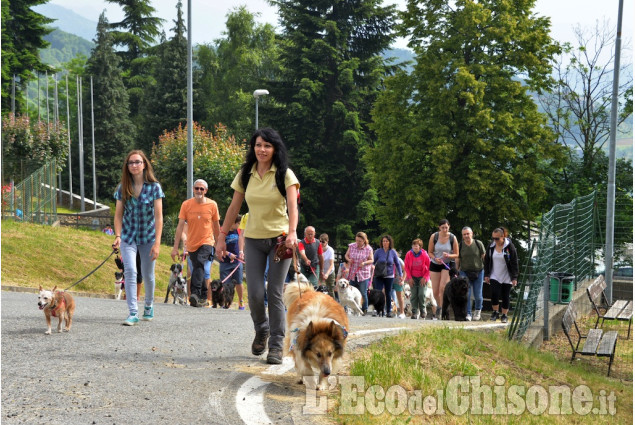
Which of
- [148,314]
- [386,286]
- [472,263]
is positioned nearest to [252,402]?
[148,314]

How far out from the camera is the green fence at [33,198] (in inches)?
1218

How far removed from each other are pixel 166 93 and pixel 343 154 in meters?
22.8

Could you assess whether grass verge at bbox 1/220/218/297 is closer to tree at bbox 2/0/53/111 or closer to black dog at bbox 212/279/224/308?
black dog at bbox 212/279/224/308

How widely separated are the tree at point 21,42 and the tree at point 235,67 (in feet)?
43.9

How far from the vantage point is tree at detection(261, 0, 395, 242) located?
47.0 metres

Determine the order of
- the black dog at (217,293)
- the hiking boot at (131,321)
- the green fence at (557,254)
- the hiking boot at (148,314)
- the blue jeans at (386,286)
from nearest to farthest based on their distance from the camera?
the hiking boot at (131,321) → the hiking boot at (148,314) → the green fence at (557,254) → the black dog at (217,293) → the blue jeans at (386,286)

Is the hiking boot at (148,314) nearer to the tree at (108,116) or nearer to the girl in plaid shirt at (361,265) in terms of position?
the girl in plaid shirt at (361,265)

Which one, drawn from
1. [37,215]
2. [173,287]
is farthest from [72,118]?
[173,287]

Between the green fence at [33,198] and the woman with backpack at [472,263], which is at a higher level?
the green fence at [33,198]

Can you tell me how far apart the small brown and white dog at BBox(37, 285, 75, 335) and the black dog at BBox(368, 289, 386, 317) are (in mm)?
8922

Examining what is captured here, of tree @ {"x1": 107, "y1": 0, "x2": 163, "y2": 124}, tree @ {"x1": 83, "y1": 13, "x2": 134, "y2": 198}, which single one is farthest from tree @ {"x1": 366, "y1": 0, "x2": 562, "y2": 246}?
tree @ {"x1": 107, "y1": 0, "x2": 163, "y2": 124}

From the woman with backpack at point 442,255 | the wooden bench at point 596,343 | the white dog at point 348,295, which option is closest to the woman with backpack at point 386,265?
the white dog at point 348,295

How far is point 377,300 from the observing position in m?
17.5

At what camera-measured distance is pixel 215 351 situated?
28.0ft
